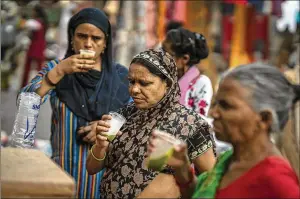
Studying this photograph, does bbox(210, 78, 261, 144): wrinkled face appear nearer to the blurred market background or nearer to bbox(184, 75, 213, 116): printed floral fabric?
bbox(184, 75, 213, 116): printed floral fabric

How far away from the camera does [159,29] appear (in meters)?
13.3

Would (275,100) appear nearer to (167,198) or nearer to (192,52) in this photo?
(167,198)

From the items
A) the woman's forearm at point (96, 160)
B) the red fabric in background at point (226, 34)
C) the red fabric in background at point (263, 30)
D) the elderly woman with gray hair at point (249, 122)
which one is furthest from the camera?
the red fabric in background at point (226, 34)

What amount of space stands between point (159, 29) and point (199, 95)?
7.11 m

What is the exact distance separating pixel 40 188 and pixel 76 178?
8.67 feet

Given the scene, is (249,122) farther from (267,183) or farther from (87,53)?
(87,53)

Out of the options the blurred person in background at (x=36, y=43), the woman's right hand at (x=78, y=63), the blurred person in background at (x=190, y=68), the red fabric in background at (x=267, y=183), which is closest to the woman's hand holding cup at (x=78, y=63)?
the woman's right hand at (x=78, y=63)

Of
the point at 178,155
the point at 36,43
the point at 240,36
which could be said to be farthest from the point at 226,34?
the point at 178,155

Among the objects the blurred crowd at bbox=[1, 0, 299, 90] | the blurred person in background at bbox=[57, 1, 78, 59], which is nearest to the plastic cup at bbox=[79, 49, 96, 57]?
the blurred crowd at bbox=[1, 0, 299, 90]

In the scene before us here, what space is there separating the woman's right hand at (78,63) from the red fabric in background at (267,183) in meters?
2.27

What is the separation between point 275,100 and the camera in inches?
127

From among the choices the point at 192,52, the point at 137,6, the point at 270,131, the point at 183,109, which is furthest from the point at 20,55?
the point at 270,131

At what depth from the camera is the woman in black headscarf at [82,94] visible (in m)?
5.55

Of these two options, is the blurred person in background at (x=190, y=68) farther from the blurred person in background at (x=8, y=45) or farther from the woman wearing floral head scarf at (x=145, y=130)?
the blurred person in background at (x=8, y=45)
